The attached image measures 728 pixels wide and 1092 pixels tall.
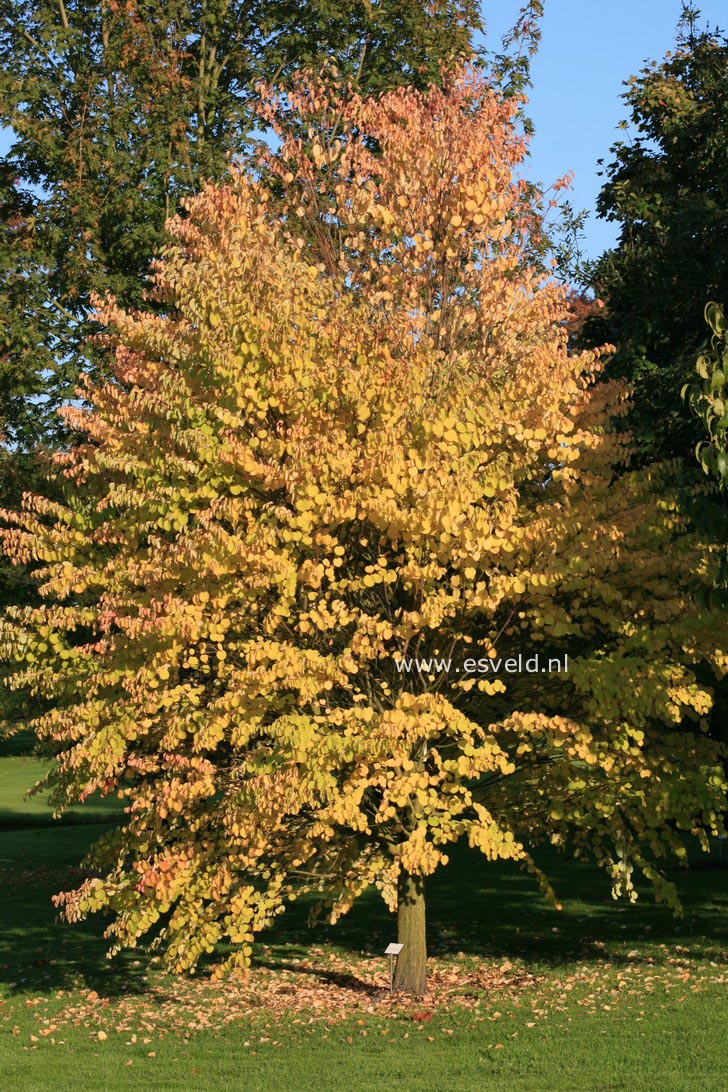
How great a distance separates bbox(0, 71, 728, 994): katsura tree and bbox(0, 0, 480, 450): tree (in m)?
7.68

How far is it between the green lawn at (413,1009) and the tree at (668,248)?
5887 mm

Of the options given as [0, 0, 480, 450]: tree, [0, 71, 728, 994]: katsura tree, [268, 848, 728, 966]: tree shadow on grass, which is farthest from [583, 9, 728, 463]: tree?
[268, 848, 728, 966]: tree shadow on grass

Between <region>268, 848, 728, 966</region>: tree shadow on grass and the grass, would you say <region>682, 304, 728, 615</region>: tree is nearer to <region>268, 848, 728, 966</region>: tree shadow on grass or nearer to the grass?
<region>268, 848, 728, 966</region>: tree shadow on grass

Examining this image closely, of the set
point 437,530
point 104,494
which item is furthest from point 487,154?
point 104,494

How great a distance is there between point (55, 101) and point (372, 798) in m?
14.2

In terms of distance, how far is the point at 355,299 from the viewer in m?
12.3

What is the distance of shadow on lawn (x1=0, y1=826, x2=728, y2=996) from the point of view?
1498 centimetres

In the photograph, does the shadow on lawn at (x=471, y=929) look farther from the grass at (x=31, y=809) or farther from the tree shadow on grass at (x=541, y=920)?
the grass at (x=31, y=809)

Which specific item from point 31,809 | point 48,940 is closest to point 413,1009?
point 48,940

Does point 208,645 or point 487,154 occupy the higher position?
point 487,154

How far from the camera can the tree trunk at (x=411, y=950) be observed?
494 inches

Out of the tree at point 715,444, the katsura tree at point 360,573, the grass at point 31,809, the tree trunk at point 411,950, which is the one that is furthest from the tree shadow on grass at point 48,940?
the tree at point 715,444

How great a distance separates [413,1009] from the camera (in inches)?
474

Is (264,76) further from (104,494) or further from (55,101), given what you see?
(104,494)
